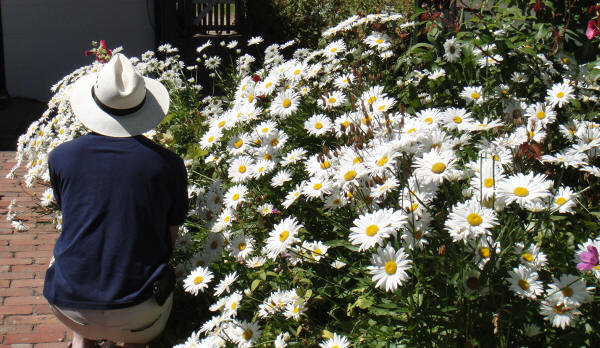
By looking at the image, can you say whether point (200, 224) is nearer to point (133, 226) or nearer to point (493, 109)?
point (133, 226)

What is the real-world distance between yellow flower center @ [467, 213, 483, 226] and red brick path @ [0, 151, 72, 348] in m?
2.58

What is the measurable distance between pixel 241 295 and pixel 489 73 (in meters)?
1.86

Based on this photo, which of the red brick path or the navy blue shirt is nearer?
the navy blue shirt

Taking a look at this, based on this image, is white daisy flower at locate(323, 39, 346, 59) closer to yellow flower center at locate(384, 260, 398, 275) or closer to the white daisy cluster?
the white daisy cluster

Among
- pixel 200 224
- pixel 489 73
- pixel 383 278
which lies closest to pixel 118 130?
pixel 200 224

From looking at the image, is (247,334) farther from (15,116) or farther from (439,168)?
(15,116)

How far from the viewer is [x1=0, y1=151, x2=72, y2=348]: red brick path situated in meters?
3.85

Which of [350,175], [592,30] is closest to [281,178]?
[350,175]

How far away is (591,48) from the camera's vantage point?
13.3 feet

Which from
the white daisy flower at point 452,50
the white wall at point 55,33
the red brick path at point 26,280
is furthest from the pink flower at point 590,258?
the white wall at point 55,33

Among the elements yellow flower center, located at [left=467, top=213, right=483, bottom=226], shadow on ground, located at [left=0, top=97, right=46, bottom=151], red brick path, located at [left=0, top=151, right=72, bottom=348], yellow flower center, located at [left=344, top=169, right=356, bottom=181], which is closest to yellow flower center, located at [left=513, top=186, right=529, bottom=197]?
yellow flower center, located at [left=467, top=213, right=483, bottom=226]

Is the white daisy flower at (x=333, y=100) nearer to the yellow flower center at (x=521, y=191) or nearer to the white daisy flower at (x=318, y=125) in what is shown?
the white daisy flower at (x=318, y=125)

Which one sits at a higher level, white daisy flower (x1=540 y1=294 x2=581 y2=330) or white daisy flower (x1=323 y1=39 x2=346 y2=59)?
white daisy flower (x1=323 y1=39 x2=346 y2=59)

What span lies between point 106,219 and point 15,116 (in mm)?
6627
